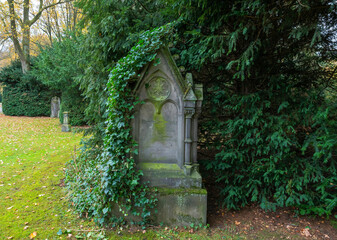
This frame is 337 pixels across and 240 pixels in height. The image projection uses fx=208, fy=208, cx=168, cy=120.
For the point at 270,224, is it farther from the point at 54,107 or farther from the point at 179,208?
the point at 54,107

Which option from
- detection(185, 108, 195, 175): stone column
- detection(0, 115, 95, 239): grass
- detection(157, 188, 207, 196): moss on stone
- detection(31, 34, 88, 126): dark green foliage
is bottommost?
detection(0, 115, 95, 239): grass

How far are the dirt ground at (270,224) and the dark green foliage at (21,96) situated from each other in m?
19.9

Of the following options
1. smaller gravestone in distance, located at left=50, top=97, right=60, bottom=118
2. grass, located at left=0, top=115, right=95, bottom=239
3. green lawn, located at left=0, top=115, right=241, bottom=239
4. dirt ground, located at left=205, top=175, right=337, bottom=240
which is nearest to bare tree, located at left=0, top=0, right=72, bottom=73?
smaller gravestone in distance, located at left=50, top=97, right=60, bottom=118

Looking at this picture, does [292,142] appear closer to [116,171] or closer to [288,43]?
[288,43]

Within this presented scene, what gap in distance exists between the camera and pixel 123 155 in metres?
3.34

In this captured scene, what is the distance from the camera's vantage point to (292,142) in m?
3.41

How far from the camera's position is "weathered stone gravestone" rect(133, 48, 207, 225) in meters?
3.34

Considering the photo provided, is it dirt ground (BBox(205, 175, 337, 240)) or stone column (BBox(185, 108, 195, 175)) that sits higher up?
stone column (BBox(185, 108, 195, 175))

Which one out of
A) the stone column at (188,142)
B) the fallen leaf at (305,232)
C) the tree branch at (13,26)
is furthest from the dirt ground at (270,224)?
the tree branch at (13,26)

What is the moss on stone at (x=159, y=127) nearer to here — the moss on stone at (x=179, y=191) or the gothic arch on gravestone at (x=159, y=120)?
the gothic arch on gravestone at (x=159, y=120)

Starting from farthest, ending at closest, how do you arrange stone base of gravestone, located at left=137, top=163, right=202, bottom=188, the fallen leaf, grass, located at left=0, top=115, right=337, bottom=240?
stone base of gravestone, located at left=137, top=163, right=202, bottom=188, the fallen leaf, grass, located at left=0, top=115, right=337, bottom=240

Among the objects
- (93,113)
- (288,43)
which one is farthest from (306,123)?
(93,113)

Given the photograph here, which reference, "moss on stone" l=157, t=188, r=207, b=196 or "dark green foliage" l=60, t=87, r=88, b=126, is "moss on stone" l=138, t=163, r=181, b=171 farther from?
"dark green foliage" l=60, t=87, r=88, b=126

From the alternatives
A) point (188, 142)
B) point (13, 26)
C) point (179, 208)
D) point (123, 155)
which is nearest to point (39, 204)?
point (123, 155)
